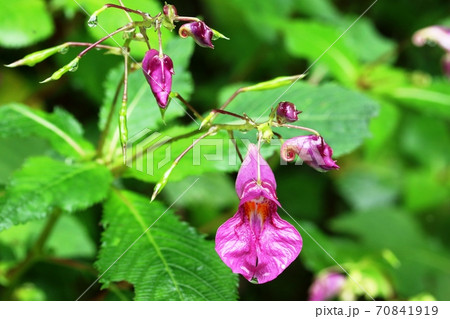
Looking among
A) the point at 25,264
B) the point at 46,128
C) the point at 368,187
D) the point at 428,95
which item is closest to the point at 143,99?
the point at 46,128

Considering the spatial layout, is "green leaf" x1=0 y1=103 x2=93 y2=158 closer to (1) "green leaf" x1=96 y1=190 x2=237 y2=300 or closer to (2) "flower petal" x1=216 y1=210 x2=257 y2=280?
(1) "green leaf" x1=96 y1=190 x2=237 y2=300

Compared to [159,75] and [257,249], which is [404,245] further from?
[159,75]

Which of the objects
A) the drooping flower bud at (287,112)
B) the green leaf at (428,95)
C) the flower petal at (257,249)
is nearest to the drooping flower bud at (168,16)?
the drooping flower bud at (287,112)

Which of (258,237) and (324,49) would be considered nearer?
(258,237)

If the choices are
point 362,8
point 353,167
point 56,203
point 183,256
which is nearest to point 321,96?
point 183,256

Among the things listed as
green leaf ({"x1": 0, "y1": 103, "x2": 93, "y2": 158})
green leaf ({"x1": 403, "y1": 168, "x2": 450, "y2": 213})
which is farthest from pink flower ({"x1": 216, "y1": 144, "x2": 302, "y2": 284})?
green leaf ({"x1": 403, "y1": 168, "x2": 450, "y2": 213})

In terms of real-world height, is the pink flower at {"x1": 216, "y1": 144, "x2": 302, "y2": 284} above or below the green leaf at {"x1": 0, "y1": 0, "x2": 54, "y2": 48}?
below
